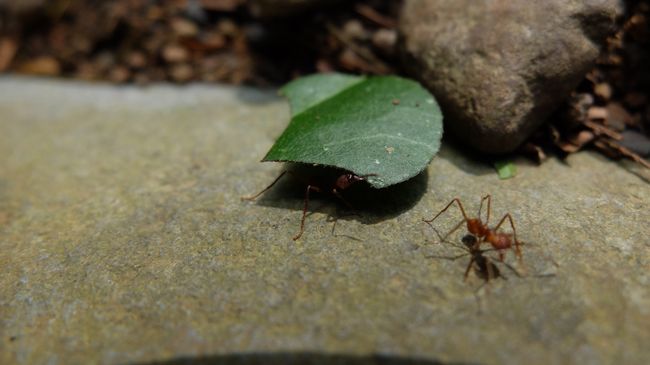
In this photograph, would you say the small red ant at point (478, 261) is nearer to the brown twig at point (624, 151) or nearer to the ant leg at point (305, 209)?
the ant leg at point (305, 209)

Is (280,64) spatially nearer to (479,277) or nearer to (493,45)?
(493,45)

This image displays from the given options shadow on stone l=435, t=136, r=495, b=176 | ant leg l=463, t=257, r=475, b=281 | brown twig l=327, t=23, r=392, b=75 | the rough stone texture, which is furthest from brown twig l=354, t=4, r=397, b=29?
ant leg l=463, t=257, r=475, b=281

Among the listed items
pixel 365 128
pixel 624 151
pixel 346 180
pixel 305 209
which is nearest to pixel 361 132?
pixel 365 128

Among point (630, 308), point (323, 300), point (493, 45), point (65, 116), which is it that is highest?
point (493, 45)

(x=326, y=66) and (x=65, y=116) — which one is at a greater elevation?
(x=326, y=66)

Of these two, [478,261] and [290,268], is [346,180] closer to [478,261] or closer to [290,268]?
[290,268]

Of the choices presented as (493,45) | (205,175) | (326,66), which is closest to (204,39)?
(326,66)
